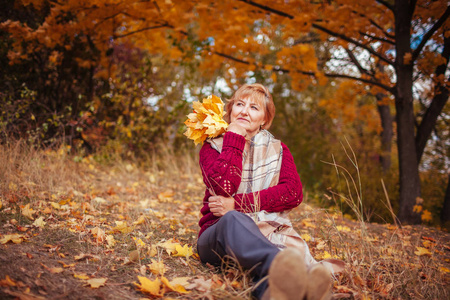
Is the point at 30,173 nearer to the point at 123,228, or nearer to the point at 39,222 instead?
the point at 39,222

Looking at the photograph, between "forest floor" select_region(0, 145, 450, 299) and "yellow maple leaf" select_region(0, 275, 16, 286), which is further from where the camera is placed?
"forest floor" select_region(0, 145, 450, 299)

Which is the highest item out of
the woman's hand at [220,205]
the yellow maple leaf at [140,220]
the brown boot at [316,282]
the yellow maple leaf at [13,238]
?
the woman's hand at [220,205]

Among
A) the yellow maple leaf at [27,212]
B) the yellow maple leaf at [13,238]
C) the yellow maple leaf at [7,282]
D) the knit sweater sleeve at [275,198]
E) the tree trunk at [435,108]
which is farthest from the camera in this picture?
the tree trunk at [435,108]

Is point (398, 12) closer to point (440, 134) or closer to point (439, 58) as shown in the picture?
point (439, 58)

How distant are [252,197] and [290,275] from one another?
784 millimetres

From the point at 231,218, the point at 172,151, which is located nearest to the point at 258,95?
the point at 231,218

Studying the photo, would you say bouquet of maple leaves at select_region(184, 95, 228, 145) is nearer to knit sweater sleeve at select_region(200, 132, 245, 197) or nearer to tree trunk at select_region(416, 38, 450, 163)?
knit sweater sleeve at select_region(200, 132, 245, 197)

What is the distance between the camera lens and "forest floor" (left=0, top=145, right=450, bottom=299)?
60.5 inches

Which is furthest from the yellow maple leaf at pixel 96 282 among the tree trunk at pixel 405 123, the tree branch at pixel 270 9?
the tree trunk at pixel 405 123

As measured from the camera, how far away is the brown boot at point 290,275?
3.98ft

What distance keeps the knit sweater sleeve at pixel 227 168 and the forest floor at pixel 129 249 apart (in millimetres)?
459

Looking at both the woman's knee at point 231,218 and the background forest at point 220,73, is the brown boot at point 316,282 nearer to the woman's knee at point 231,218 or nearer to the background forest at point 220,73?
the woman's knee at point 231,218

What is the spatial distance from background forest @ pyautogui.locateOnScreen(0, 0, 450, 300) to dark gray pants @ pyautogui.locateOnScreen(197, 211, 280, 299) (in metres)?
0.14

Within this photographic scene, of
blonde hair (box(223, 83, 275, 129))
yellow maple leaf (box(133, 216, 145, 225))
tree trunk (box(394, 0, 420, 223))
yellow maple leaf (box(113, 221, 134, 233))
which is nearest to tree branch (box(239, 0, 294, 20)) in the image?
tree trunk (box(394, 0, 420, 223))
